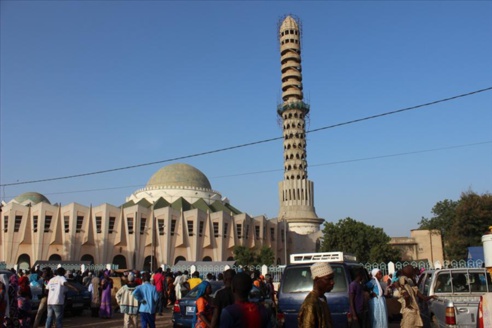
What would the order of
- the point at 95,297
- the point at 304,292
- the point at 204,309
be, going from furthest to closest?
the point at 95,297, the point at 304,292, the point at 204,309

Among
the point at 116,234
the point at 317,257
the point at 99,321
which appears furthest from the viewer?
the point at 116,234

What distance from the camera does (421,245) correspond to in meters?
59.9

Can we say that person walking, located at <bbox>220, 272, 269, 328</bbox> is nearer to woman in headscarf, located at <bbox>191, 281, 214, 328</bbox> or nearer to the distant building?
woman in headscarf, located at <bbox>191, 281, 214, 328</bbox>

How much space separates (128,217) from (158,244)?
15.6 feet

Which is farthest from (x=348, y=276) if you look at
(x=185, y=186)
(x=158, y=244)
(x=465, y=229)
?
(x=185, y=186)

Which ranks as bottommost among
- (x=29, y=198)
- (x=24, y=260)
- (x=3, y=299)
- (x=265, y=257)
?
(x=3, y=299)

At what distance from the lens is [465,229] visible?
42.1 metres

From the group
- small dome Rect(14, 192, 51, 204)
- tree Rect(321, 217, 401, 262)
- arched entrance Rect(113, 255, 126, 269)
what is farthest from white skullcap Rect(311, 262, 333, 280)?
small dome Rect(14, 192, 51, 204)

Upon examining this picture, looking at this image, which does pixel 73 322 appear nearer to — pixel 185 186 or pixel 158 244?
pixel 158 244

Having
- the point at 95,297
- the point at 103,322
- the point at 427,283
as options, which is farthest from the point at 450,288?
the point at 95,297

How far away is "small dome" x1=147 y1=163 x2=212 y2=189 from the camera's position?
235ft

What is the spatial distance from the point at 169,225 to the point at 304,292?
1935 inches

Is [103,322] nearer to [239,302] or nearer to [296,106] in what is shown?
[239,302]

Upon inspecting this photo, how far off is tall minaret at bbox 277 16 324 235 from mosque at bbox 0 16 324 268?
0.15 m
